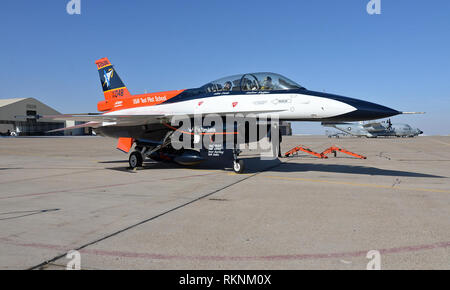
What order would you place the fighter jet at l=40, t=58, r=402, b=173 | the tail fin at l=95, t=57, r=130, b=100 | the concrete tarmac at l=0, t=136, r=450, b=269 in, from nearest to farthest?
the concrete tarmac at l=0, t=136, r=450, b=269 → the fighter jet at l=40, t=58, r=402, b=173 → the tail fin at l=95, t=57, r=130, b=100

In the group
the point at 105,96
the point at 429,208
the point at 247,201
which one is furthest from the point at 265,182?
the point at 105,96

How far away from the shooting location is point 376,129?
196 ft

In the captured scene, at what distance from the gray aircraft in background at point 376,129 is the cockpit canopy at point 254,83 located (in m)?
52.5

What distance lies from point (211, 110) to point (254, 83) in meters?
1.72

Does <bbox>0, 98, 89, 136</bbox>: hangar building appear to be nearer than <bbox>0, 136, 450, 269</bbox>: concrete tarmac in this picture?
No

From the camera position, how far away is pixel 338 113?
28.4ft

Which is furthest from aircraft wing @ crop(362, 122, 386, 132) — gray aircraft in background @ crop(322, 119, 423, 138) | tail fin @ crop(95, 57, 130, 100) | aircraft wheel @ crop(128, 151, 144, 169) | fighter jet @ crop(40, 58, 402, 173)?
aircraft wheel @ crop(128, 151, 144, 169)

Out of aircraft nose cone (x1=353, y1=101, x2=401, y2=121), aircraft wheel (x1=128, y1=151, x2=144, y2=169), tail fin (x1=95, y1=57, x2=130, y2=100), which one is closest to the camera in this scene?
aircraft nose cone (x1=353, y1=101, x2=401, y2=121)

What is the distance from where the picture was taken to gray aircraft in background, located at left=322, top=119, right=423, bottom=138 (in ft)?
197

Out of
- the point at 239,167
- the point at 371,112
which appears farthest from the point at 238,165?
the point at 371,112

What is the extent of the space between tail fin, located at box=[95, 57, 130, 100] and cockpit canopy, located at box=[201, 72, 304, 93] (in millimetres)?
5956

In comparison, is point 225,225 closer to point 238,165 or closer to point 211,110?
point 238,165

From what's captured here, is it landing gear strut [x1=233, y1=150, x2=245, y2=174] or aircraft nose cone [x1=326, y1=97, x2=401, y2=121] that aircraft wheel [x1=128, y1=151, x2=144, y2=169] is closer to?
landing gear strut [x1=233, y1=150, x2=245, y2=174]
